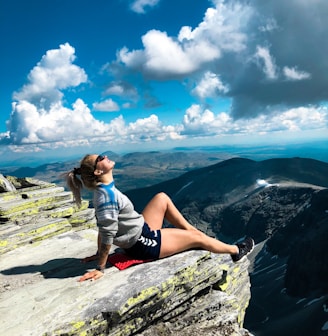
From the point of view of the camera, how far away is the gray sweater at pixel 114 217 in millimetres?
8422

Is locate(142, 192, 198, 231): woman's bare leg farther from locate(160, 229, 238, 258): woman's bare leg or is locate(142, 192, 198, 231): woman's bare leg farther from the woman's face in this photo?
the woman's face

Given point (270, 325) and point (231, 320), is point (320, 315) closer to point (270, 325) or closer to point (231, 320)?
point (270, 325)

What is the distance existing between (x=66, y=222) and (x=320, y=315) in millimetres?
140422

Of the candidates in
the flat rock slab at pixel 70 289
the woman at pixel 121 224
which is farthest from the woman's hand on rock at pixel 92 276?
the flat rock slab at pixel 70 289

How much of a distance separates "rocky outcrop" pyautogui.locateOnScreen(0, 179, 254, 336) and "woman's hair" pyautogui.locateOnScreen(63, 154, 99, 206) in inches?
103

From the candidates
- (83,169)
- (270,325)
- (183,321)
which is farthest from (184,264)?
(270,325)

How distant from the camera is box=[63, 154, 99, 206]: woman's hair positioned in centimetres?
866

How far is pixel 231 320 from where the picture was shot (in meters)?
8.86

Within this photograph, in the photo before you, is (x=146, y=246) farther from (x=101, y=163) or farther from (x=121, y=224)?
(x=101, y=163)

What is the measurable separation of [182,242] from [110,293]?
2926mm

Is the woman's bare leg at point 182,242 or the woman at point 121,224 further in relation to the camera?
the woman's bare leg at point 182,242

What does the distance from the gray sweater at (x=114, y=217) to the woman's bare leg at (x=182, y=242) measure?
1065mm

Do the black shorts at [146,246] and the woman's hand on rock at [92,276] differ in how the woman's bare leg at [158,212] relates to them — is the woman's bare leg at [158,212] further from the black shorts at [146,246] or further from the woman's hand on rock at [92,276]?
the woman's hand on rock at [92,276]

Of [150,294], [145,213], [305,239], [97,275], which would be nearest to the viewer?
[150,294]
